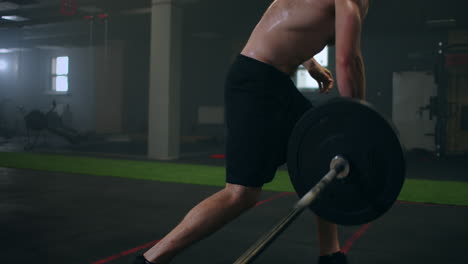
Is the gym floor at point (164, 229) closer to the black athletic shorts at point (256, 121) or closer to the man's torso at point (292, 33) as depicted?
the black athletic shorts at point (256, 121)

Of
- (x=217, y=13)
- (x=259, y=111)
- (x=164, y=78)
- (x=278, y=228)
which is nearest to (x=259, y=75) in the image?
(x=259, y=111)

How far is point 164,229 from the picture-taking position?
2.44 m

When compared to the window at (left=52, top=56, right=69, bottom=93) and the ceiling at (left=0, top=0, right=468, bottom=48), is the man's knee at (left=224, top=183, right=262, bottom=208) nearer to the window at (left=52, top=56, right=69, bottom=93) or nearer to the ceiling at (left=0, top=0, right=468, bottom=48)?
the ceiling at (left=0, top=0, right=468, bottom=48)

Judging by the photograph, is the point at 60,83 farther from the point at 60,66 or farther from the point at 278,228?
the point at 278,228

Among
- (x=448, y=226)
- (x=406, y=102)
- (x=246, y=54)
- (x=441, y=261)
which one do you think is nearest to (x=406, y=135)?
(x=406, y=102)

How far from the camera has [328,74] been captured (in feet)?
5.55

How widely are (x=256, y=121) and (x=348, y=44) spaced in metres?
0.35

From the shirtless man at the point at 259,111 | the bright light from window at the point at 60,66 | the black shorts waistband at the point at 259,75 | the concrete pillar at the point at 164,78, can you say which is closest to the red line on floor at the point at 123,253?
the shirtless man at the point at 259,111

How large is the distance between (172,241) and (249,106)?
453 millimetres

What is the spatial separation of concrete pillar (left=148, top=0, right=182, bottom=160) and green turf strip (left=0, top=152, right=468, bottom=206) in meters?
0.49

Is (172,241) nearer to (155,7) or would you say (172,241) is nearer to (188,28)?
(155,7)

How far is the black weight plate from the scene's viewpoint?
44.1 inches

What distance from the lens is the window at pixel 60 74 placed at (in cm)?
1230

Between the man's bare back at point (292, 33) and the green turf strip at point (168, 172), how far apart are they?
100 inches
